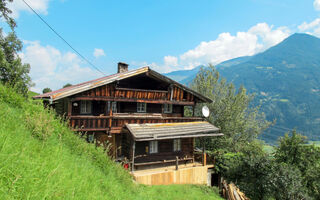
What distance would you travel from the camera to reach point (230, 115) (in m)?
25.9

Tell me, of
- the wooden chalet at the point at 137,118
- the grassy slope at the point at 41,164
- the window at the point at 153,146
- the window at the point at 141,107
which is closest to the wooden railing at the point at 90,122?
the wooden chalet at the point at 137,118

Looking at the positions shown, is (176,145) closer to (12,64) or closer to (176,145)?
(176,145)

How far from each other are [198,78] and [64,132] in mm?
25262

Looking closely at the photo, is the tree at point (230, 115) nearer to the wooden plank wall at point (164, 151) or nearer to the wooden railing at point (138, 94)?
the wooden plank wall at point (164, 151)

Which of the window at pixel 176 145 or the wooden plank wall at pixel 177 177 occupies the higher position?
the window at pixel 176 145

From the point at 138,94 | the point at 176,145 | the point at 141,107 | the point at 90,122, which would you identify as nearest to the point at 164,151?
the point at 176,145

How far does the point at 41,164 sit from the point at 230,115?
83.3ft

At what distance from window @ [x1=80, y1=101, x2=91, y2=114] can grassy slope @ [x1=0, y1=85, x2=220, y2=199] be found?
810cm

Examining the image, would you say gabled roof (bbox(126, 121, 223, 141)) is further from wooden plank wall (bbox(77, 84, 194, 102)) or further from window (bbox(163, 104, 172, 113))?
window (bbox(163, 104, 172, 113))

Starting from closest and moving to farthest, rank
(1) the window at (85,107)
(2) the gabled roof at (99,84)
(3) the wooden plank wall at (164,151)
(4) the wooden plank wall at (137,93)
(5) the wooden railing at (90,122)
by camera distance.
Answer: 1. (2) the gabled roof at (99,84)
2. (5) the wooden railing at (90,122)
3. (4) the wooden plank wall at (137,93)
4. (1) the window at (85,107)
5. (3) the wooden plank wall at (164,151)

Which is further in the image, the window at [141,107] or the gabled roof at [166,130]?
the window at [141,107]

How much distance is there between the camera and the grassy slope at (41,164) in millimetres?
2809

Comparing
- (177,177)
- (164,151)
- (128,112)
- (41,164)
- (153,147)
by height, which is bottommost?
(177,177)

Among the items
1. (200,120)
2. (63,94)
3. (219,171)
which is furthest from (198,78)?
(63,94)
